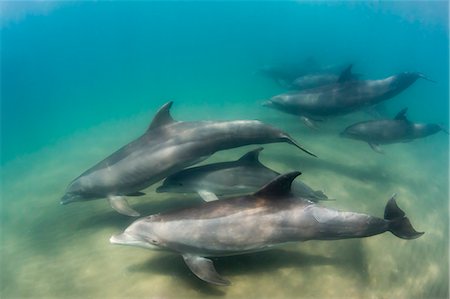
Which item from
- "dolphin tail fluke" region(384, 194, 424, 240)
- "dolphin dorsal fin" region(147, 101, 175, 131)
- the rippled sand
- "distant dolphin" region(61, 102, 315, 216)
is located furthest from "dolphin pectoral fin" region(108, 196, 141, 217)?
"dolphin tail fluke" region(384, 194, 424, 240)

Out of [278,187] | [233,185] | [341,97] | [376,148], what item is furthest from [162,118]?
[376,148]

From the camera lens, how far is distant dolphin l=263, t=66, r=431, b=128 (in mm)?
11266

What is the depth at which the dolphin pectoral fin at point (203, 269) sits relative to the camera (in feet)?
16.4

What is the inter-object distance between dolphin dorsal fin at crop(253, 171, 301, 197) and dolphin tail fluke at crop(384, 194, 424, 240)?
5.35 ft

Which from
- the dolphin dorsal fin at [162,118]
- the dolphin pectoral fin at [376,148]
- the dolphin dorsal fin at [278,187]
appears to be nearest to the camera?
the dolphin dorsal fin at [278,187]

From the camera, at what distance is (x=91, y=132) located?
23141 millimetres

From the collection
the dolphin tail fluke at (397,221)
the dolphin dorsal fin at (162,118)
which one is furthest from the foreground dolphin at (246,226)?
the dolphin dorsal fin at (162,118)

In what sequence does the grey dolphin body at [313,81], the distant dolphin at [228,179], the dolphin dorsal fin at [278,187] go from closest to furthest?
1. the dolphin dorsal fin at [278,187]
2. the distant dolphin at [228,179]
3. the grey dolphin body at [313,81]

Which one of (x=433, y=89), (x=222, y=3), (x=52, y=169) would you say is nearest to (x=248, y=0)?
(x=222, y=3)

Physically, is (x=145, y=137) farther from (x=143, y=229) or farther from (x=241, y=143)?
(x=143, y=229)

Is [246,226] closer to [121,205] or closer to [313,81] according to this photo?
[121,205]

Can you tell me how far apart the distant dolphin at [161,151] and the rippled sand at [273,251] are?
858 millimetres

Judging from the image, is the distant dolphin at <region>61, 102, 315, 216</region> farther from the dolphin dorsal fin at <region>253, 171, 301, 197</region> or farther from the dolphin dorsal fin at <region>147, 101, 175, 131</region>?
the dolphin dorsal fin at <region>253, 171, 301, 197</region>

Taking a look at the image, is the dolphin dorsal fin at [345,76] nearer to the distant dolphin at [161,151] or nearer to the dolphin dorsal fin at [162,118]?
the distant dolphin at [161,151]
